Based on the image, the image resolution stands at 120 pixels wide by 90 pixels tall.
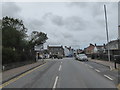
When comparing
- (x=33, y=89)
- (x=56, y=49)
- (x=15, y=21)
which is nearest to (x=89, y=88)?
(x=33, y=89)

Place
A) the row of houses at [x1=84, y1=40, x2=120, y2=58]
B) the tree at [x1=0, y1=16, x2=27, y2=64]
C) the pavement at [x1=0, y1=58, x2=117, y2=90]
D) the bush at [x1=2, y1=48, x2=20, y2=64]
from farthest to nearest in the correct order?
the row of houses at [x1=84, y1=40, x2=120, y2=58], the tree at [x1=0, y1=16, x2=27, y2=64], the bush at [x1=2, y1=48, x2=20, y2=64], the pavement at [x1=0, y1=58, x2=117, y2=90]

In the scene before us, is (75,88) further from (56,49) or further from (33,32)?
(56,49)

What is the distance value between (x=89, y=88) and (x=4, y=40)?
19806 millimetres

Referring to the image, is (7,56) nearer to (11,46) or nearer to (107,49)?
(11,46)

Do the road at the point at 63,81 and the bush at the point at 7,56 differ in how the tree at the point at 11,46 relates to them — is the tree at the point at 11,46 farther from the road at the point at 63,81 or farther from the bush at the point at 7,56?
the road at the point at 63,81

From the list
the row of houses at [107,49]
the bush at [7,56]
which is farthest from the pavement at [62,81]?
the row of houses at [107,49]

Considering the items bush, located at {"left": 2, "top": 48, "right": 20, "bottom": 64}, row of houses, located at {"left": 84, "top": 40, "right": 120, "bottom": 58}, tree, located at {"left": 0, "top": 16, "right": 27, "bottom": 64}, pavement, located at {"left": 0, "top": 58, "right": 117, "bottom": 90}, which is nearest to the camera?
pavement, located at {"left": 0, "top": 58, "right": 117, "bottom": 90}

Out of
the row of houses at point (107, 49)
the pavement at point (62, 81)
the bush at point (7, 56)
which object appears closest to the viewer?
the pavement at point (62, 81)

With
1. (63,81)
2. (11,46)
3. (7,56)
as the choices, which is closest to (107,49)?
(11,46)

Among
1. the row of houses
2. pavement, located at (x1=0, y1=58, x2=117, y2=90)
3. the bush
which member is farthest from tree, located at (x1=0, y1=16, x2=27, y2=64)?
the row of houses

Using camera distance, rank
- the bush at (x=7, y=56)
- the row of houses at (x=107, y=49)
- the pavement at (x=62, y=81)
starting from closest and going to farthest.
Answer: the pavement at (x=62, y=81) → the bush at (x=7, y=56) → the row of houses at (x=107, y=49)

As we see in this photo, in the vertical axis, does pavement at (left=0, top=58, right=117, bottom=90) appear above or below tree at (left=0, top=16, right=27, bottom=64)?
below

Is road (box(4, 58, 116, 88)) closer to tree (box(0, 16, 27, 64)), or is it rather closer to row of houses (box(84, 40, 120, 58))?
tree (box(0, 16, 27, 64))

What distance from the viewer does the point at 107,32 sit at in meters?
38.2
